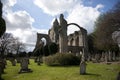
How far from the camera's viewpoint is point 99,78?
1380cm

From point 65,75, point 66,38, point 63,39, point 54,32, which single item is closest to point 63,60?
point 65,75

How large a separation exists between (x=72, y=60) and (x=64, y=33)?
1940cm

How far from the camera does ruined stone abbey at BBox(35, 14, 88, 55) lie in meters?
44.3

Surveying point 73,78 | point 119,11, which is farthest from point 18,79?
point 119,11

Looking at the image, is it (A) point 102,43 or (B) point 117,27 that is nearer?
(B) point 117,27

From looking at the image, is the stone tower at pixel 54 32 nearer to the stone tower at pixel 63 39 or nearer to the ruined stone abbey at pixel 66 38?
the ruined stone abbey at pixel 66 38

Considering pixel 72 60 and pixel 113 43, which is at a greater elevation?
pixel 113 43

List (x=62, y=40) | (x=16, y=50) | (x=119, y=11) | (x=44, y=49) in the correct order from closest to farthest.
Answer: (x=119, y=11), (x=62, y=40), (x=44, y=49), (x=16, y=50)

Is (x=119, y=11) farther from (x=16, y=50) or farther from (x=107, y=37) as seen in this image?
(x=16, y=50)

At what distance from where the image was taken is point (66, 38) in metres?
44.7

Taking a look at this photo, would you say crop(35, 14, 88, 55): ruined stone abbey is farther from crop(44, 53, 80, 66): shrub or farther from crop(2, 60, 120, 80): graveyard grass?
crop(2, 60, 120, 80): graveyard grass

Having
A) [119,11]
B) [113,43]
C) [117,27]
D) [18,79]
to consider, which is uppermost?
[119,11]

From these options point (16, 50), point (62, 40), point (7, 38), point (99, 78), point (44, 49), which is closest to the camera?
point (99, 78)

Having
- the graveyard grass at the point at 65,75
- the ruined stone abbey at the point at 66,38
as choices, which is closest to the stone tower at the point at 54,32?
the ruined stone abbey at the point at 66,38
